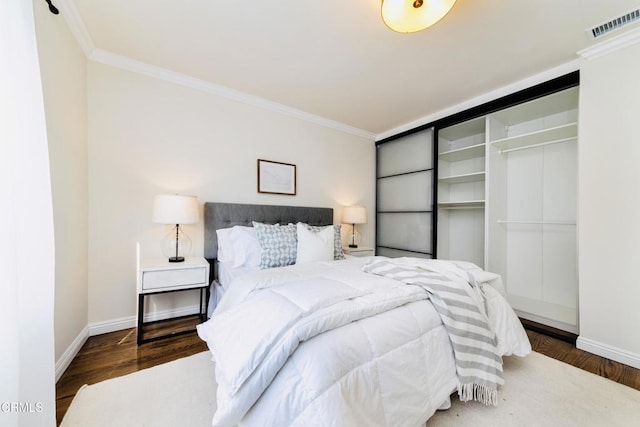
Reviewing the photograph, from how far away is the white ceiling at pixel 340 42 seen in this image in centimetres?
170

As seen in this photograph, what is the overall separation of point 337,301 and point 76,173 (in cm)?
222

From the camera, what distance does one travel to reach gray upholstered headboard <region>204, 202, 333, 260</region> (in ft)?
8.52

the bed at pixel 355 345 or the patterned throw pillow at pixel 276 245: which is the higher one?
the patterned throw pillow at pixel 276 245

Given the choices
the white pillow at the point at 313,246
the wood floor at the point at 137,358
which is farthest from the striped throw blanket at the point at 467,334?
the wood floor at the point at 137,358

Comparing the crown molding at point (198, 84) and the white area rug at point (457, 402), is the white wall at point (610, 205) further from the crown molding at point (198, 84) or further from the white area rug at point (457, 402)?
the crown molding at point (198, 84)

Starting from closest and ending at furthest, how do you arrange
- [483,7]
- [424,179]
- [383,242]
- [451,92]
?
[483,7] → [451,92] → [424,179] → [383,242]

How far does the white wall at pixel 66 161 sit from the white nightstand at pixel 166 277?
0.42m

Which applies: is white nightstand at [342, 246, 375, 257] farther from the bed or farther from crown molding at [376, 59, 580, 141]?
crown molding at [376, 59, 580, 141]

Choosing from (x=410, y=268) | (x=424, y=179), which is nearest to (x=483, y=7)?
(x=410, y=268)

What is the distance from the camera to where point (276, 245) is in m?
2.32

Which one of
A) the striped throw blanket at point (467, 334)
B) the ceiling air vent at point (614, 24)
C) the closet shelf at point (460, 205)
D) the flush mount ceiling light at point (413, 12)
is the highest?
the ceiling air vent at point (614, 24)

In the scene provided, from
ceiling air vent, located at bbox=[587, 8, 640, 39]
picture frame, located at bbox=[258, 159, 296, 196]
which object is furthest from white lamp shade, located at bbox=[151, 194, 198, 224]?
ceiling air vent, located at bbox=[587, 8, 640, 39]

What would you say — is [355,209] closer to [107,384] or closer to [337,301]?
[337,301]

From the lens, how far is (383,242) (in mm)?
4031
